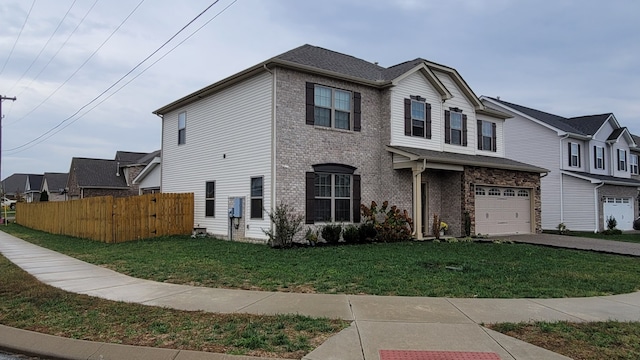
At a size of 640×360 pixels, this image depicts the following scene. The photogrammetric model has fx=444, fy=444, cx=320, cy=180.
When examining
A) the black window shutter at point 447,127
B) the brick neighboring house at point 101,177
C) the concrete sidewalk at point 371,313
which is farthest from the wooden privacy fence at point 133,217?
the brick neighboring house at point 101,177

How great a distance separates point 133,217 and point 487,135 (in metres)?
17.6

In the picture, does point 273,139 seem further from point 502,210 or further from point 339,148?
point 502,210

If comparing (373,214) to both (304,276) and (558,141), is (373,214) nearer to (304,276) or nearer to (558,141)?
(304,276)

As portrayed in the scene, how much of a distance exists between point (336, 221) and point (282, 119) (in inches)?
169

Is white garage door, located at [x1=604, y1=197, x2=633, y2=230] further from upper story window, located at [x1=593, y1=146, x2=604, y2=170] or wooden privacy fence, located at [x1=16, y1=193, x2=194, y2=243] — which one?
wooden privacy fence, located at [x1=16, y1=193, x2=194, y2=243]

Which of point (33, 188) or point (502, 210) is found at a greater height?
point (33, 188)

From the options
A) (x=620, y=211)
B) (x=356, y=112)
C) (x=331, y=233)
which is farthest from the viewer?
(x=620, y=211)

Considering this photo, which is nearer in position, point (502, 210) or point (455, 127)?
point (455, 127)

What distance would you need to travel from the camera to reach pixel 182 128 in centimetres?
2150

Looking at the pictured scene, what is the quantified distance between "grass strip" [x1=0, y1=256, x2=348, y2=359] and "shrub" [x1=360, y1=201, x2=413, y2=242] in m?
10.8

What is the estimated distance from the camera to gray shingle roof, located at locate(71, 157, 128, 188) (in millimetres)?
40500

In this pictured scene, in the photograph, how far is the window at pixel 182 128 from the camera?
21.2m

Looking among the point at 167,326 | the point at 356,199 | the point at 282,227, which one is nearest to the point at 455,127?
the point at 356,199

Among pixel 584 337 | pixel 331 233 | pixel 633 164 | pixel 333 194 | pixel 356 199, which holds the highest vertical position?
pixel 633 164
